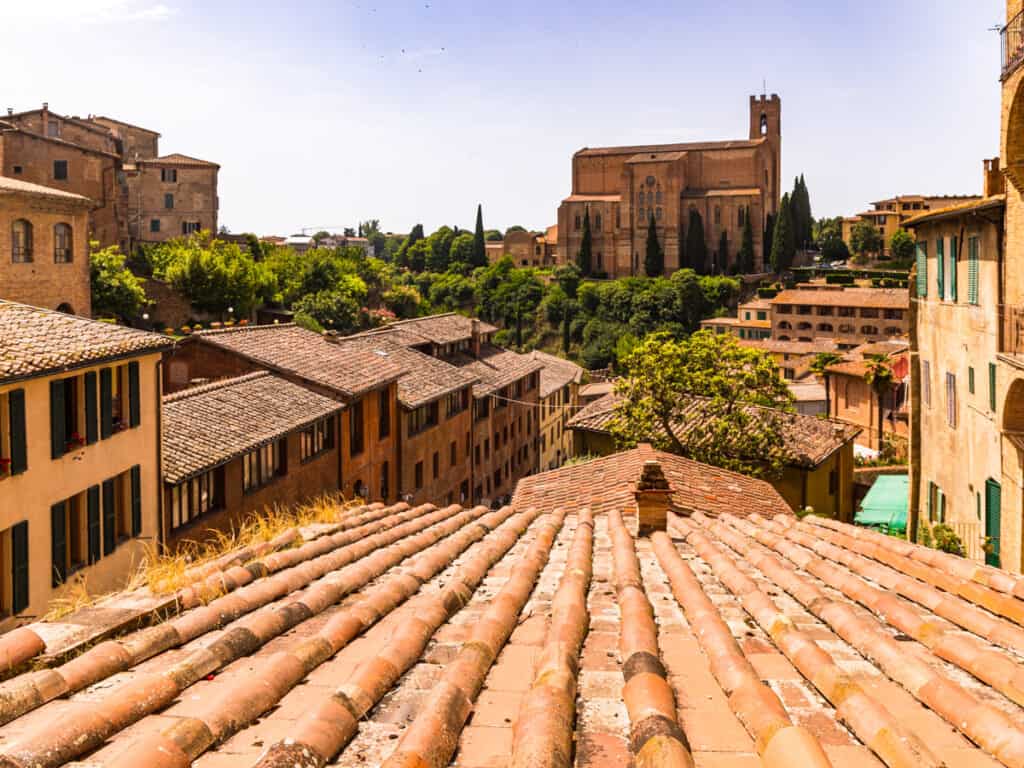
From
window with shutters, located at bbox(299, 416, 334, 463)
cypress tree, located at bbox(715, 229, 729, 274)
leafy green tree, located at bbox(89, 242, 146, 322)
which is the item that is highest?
cypress tree, located at bbox(715, 229, 729, 274)

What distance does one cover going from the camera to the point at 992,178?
70.4ft

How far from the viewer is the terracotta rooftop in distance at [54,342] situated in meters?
14.0

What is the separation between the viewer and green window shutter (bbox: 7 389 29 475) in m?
13.9

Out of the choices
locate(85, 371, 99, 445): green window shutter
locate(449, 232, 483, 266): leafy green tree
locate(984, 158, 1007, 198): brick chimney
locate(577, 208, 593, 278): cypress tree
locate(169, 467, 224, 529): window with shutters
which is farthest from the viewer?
locate(449, 232, 483, 266): leafy green tree

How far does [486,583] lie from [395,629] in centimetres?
179

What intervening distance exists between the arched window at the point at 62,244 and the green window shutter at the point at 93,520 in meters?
26.6

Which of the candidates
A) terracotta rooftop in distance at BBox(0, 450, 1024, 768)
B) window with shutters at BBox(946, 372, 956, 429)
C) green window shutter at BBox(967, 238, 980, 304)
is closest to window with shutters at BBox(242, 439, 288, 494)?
terracotta rooftop in distance at BBox(0, 450, 1024, 768)

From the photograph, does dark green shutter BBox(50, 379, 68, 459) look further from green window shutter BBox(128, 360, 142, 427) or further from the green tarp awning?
the green tarp awning

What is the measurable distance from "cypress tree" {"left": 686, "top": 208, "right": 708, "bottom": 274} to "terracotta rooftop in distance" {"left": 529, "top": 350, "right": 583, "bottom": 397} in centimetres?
6772

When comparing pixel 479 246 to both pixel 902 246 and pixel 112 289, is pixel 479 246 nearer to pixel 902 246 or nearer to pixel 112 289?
pixel 902 246

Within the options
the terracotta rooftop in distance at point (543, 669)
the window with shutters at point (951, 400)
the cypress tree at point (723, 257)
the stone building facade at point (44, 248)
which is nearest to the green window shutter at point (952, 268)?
the window with shutters at point (951, 400)

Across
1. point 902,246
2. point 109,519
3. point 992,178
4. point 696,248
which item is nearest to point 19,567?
point 109,519

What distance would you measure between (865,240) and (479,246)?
5480 cm

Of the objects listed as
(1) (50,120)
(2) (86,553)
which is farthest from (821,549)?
(1) (50,120)
